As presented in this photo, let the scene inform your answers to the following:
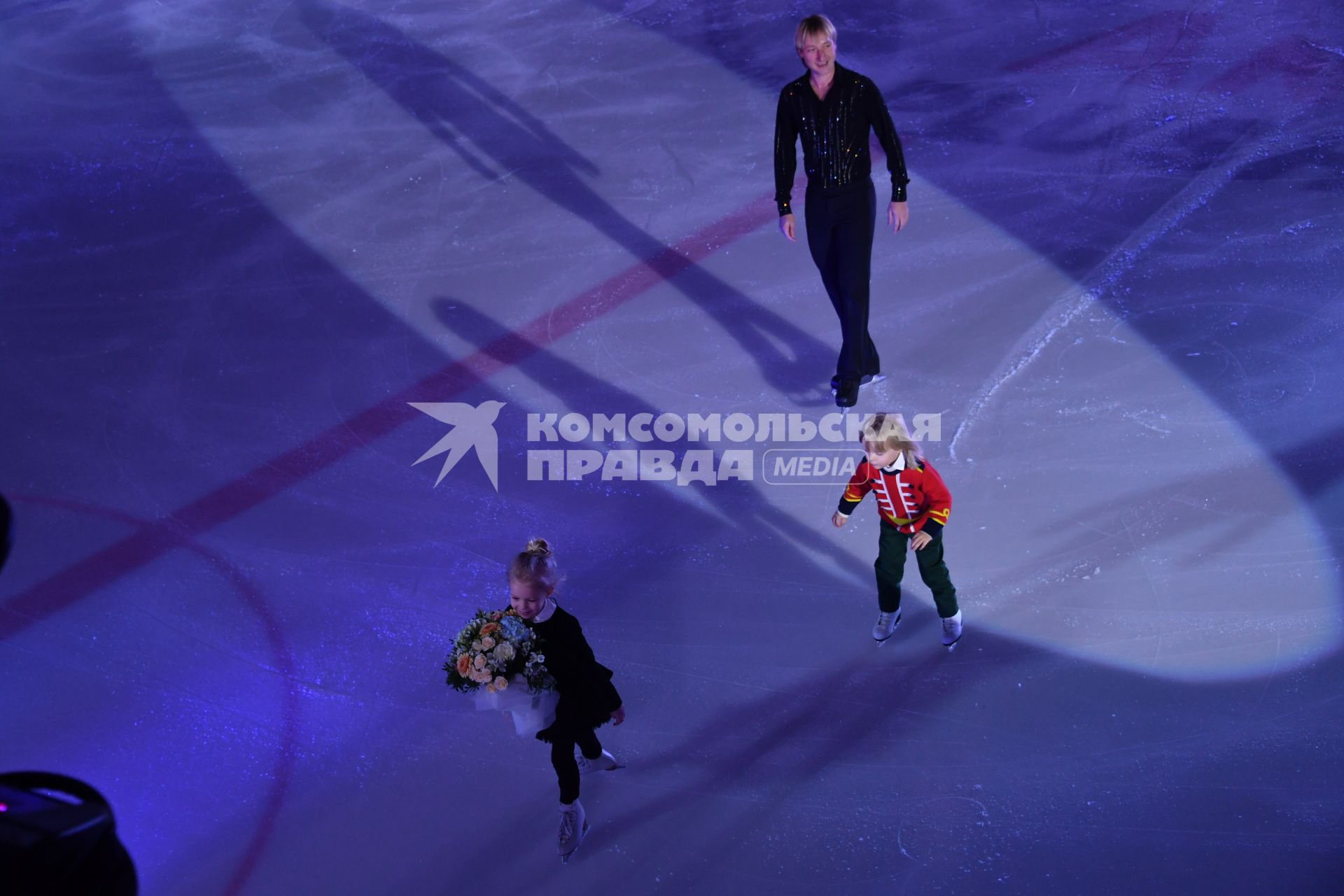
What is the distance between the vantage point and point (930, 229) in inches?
264

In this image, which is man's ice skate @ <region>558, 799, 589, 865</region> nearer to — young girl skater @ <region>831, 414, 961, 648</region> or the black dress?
the black dress

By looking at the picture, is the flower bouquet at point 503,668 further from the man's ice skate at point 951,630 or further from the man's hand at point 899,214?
the man's hand at point 899,214

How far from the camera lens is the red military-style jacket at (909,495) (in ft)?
14.7

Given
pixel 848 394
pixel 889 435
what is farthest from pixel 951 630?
pixel 848 394

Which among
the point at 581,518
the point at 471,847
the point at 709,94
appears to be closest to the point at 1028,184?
the point at 709,94

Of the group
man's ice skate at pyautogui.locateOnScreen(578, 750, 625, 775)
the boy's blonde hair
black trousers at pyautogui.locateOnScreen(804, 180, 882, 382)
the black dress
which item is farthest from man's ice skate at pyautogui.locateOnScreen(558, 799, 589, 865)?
the boy's blonde hair

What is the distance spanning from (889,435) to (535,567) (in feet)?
5.00

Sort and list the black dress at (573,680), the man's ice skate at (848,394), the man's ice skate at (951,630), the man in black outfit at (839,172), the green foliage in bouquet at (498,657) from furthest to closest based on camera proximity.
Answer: the man's ice skate at (848,394)
the man in black outfit at (839,172)
the man's ice skate at (951,630)
the black dress at (573,680)
the green foliage in bouquet at (498,657)

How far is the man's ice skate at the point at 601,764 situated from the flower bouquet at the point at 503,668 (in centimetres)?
61

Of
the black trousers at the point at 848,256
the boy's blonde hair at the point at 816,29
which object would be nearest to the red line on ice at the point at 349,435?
the black trousers at the point at 848,256

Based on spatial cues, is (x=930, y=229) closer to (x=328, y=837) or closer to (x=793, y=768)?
(x=793, y=768)

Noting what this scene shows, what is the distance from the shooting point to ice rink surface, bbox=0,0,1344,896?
4633 mm

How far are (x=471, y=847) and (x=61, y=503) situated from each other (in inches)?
127

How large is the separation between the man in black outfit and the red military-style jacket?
1338mm
